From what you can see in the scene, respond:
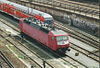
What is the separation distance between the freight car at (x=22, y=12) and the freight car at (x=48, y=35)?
201 inches

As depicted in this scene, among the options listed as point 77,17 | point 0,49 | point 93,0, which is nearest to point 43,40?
point 0,49

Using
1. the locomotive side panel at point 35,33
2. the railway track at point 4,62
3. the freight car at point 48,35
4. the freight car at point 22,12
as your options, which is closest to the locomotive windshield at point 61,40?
the freight car at point 48,35

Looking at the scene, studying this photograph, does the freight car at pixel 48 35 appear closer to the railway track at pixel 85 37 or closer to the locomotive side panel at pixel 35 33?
the locomotive side panel at pixel 35 33

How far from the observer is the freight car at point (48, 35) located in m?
28.6

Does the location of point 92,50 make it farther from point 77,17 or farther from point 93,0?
point 93,0

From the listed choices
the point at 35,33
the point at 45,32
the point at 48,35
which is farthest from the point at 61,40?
the point at 35,33

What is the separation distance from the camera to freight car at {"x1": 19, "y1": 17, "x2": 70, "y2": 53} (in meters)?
28.6

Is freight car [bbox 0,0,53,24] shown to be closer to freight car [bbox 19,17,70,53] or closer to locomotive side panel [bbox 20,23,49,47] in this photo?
locomotive side panel [bbox 20,23,49,47]

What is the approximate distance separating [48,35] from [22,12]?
1798 centimetres

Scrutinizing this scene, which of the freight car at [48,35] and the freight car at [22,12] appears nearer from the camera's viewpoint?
the freight car at [48,35]

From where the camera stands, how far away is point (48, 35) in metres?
29.6

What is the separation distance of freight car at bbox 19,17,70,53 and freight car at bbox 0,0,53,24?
16.8 ft

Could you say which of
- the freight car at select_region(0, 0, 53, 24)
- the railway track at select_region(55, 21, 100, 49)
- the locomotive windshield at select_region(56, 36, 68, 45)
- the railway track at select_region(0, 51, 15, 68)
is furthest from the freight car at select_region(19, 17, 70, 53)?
the railway track at select_region(0, 51, 15, 68)

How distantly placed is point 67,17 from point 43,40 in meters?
15.4
